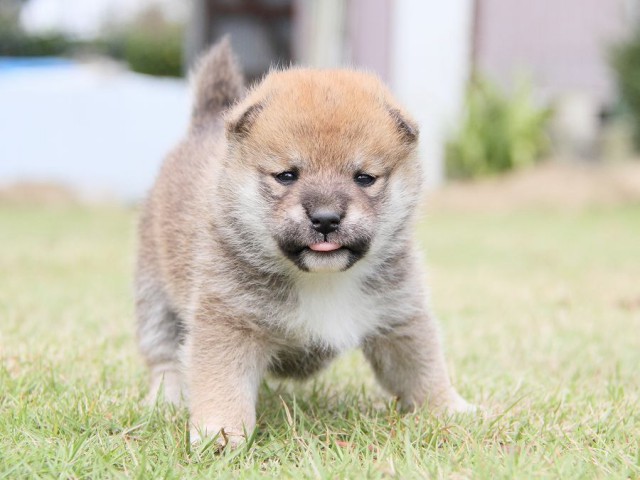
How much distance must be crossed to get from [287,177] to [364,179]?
24 cm

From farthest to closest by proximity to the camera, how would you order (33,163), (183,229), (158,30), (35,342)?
(158,30) < (33,163) < (35,342) < (183,229)

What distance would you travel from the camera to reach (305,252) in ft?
8.72

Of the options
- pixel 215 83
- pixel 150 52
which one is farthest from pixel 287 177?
pixel 150 52

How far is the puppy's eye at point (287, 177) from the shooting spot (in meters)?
2.71

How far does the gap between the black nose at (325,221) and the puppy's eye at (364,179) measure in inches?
7.8

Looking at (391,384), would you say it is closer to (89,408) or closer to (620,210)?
(89,408)

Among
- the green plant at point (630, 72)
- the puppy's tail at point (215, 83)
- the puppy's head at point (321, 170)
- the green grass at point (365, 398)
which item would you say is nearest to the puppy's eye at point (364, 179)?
the puppy's head at point (321, 170)

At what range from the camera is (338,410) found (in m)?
3.11

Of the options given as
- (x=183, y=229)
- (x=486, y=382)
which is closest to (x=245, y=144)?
(x=183, y=229)

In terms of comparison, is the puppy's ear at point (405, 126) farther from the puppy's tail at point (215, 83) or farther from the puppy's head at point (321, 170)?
the puppy's tail at point (215, 83)

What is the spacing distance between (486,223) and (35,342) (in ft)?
26.8

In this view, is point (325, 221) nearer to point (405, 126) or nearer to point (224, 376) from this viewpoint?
point (405, 126)

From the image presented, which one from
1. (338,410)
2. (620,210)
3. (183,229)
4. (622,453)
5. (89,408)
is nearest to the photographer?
(622,453)

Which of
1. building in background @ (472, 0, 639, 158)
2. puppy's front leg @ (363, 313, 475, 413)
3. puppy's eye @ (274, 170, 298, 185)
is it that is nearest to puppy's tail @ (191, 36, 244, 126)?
puppy's eye @ (274, 170, 298, 185)
